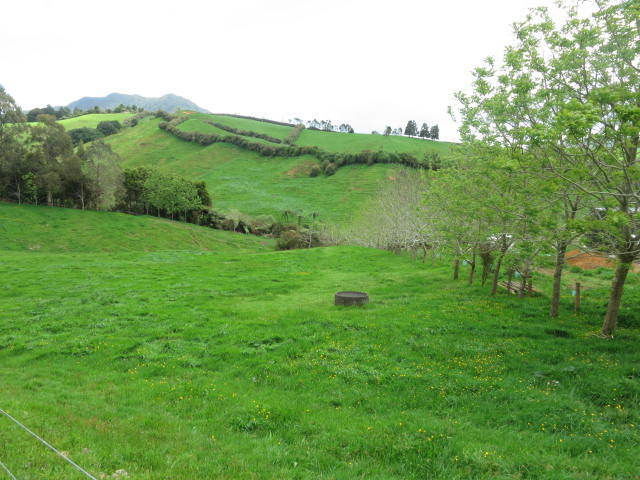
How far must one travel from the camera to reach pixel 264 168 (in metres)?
130

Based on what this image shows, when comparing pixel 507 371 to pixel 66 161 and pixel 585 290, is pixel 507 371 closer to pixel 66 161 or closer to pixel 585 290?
pixel 585 290

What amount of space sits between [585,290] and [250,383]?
20193 millimetres

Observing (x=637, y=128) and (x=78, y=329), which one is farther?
(x=78, y=329)

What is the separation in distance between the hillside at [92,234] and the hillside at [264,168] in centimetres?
2232

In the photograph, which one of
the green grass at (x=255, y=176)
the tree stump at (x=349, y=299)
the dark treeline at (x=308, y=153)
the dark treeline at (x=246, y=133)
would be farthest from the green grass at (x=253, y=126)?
the tree stump at (x=349, y=299)

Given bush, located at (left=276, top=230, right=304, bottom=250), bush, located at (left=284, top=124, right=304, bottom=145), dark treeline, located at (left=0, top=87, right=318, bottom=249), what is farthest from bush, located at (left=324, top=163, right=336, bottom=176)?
bush, located at (left=276, top=230, right=304, bottom=250)

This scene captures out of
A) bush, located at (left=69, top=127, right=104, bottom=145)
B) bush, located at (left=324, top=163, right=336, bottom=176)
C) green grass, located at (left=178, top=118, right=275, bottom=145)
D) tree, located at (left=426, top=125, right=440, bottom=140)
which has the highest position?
tree, located at (left=426, top=125, right=440, bottom=140)

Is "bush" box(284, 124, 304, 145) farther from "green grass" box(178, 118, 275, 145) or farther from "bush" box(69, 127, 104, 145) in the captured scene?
"bush" box(69, 127, 104, 145)

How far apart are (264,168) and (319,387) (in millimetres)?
124238

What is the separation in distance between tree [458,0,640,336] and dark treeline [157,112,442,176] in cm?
9420

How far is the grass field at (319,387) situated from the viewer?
23.1ft

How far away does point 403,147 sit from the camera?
131500mm

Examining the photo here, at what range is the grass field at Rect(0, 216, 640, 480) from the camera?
7051mm

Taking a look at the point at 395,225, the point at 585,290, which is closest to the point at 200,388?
the point at 585,290
